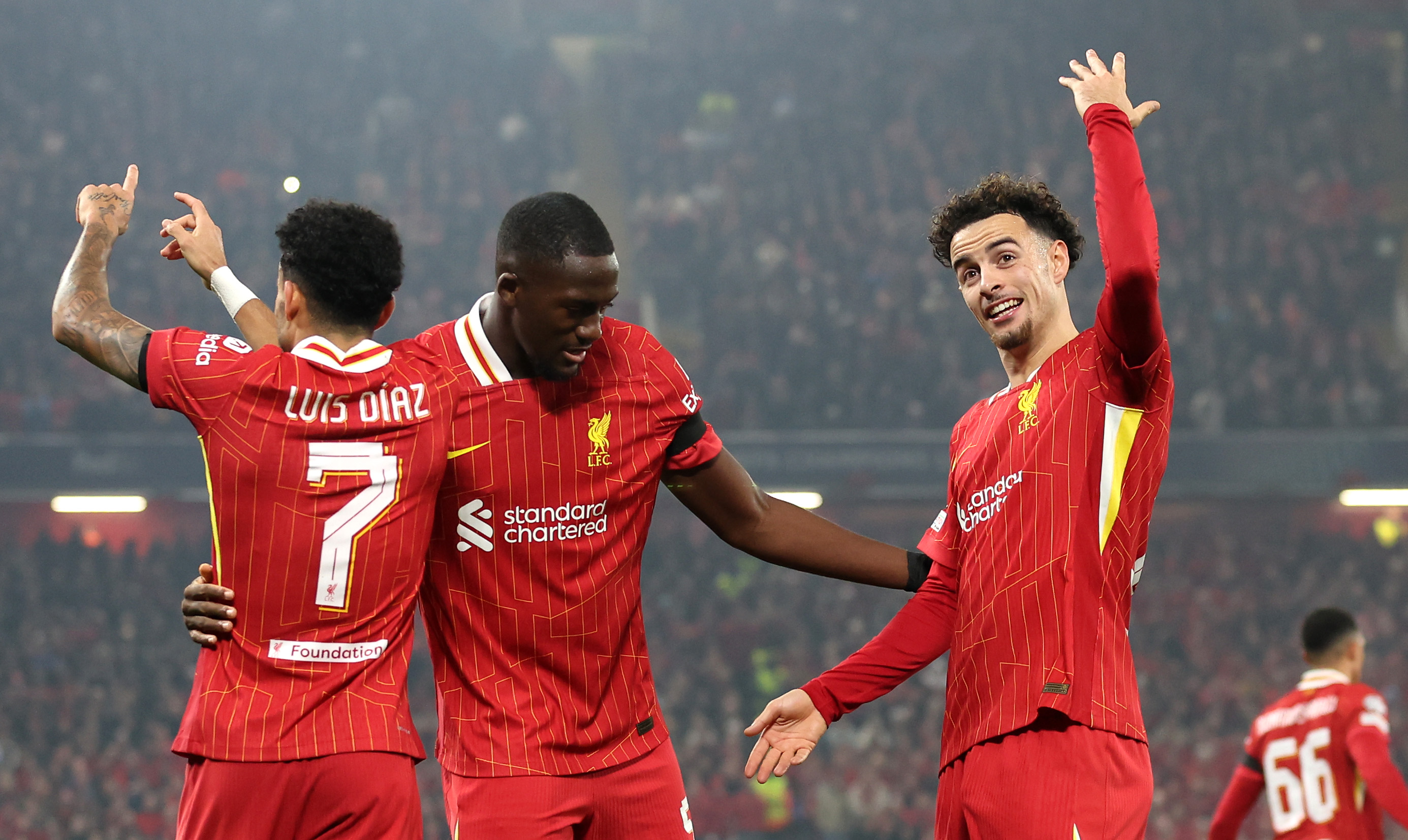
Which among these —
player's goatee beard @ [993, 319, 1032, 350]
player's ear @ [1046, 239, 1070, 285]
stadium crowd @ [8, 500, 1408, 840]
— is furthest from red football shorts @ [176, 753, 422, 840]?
stadium crowd @ [8, 500, 1408, 840]

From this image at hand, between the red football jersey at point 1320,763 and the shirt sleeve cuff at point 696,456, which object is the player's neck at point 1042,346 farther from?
the red football jersey at point 1320,763

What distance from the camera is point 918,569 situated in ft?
11.2

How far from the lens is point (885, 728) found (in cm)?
1402

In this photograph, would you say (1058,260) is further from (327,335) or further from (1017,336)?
(327,335)

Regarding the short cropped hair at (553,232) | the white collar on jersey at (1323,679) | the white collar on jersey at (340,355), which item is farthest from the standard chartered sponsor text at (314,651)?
the white collar on jersey at (1323,679)

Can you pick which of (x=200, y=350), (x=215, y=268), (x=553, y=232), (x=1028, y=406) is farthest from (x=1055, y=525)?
(x=215, y=268)

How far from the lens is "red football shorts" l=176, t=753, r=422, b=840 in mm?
2730

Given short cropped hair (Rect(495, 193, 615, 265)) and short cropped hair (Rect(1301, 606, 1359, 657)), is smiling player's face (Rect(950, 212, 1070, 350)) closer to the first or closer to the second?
short cropped hair (Rect(495, 193, 615, 265))

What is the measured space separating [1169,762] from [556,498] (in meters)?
12.1

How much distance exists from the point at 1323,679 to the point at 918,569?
3.54m

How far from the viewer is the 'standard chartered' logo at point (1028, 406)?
3043 mm

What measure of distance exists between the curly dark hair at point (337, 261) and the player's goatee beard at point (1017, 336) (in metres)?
1.49

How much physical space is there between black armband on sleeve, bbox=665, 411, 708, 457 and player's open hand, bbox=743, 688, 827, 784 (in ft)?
2.24

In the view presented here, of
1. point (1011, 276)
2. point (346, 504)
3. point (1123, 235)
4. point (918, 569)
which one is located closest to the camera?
point (1123, 235)
